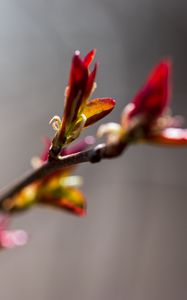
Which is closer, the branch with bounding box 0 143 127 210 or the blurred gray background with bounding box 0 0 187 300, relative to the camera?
the branch with bounding box 0 143 127 210

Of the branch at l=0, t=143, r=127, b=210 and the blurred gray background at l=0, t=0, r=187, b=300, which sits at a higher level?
the blurred gray background at l=0, t=0, r=187, b=300

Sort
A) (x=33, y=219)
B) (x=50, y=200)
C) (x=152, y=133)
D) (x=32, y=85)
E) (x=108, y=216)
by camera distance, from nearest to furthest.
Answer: (x=152, y=133), (x=50, y=200), (x=33, y=219), (x=108, y=216), (x=32, y=85)

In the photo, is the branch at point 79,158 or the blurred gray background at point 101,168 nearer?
the branch at point 79,158

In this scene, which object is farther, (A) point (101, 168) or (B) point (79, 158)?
(A) point (101, 168)

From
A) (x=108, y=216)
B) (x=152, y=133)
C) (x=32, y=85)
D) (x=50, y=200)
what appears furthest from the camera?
(x=32, y=85)

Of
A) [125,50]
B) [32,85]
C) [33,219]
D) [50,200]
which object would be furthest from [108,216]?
[50,200]

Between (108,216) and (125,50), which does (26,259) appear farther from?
(125,50)

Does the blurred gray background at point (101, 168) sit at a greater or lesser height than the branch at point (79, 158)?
greater

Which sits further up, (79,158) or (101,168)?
(101,168)
